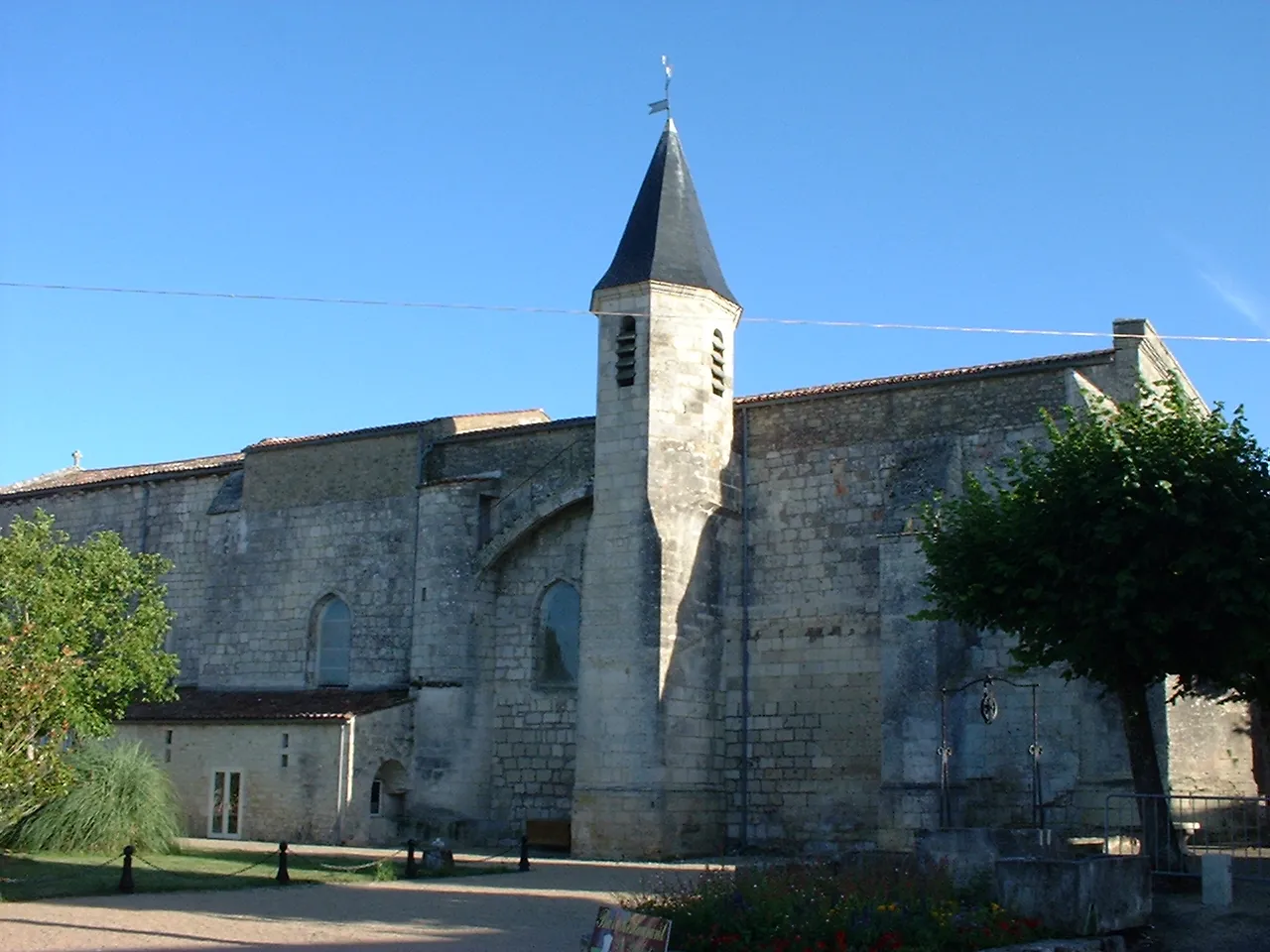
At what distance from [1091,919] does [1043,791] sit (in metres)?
8.74

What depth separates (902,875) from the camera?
42.9 feet

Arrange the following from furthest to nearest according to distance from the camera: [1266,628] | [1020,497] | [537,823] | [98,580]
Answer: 1. [537,823]
2. [98,580]
3. [1020,497]
4. [1266,628]

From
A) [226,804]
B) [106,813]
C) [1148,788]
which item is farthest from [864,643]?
[226,804]

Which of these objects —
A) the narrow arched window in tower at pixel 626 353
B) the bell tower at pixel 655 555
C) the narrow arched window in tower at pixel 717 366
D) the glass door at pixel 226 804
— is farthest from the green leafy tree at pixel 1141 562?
the glass door at pixel 226 804

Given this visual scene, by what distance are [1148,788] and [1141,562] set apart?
2558 millimetres

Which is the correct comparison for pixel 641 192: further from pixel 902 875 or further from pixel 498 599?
pixel 902 875

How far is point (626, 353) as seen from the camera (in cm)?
2352

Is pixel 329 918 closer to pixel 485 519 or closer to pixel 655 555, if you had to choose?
pixel 655 555

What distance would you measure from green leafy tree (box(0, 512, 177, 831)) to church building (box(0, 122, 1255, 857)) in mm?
3983

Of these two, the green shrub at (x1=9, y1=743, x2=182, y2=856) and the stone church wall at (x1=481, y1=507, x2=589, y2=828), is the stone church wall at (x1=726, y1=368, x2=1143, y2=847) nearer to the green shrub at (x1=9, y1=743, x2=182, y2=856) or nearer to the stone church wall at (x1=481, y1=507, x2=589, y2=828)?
the stone church wall at (x1=481, y1=507, x2=589, y2=828)

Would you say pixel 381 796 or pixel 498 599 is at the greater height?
pixel 498 599

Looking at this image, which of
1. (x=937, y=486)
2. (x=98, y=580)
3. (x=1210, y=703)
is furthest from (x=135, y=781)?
(x=1210, y=703)

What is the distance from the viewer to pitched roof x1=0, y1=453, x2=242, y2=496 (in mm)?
31047

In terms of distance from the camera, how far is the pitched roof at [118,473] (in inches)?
1222
